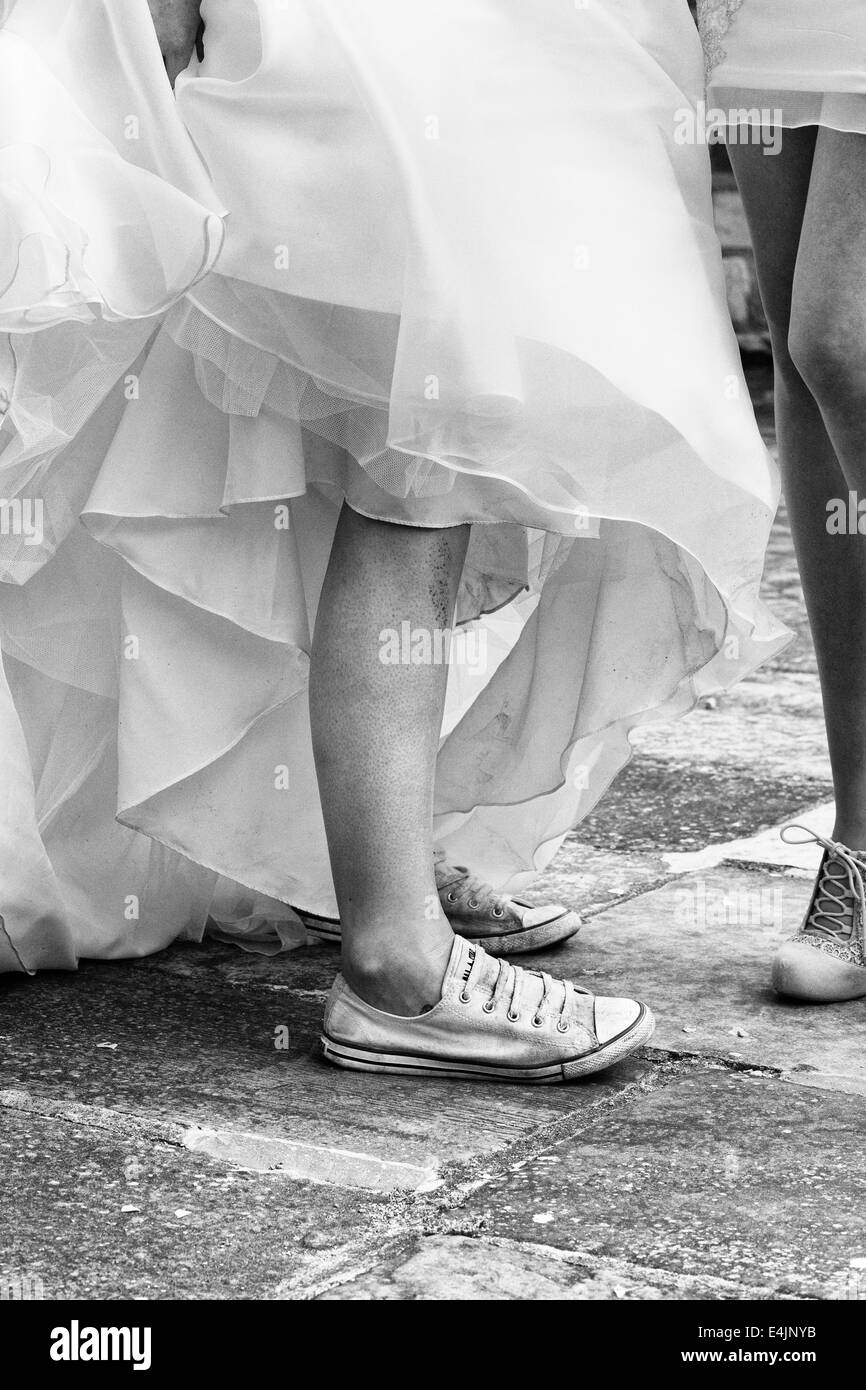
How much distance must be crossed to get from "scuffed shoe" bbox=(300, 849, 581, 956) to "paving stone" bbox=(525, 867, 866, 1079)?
0.09ft

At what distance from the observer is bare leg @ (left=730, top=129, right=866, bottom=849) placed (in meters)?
1.77

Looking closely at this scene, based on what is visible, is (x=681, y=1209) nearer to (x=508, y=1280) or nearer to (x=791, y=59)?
(x=508, y=1280)

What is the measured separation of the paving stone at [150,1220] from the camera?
125cm

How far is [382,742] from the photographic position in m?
1.62

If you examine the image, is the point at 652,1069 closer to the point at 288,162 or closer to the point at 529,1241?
the point at 529,1241

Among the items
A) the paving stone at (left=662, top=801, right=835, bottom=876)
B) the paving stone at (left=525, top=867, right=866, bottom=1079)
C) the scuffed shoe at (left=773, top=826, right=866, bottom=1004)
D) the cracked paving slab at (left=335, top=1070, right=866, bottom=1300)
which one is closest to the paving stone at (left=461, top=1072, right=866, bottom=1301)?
the cracked paving slab at (left=335, top=1070, right=866, bottom=1300)


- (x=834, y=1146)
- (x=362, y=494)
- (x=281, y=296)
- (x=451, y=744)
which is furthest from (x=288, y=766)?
(x=834, y=1146)

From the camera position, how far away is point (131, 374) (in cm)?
173

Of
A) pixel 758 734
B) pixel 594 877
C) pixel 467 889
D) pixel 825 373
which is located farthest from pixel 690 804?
pixel 825 373

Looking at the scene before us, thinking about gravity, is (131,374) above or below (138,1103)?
above

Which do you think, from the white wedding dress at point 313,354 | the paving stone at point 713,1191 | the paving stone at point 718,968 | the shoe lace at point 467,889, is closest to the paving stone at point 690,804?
the paving stone at point 718,968

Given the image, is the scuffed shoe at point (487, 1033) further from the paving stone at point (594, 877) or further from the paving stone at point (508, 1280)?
the paving stone at point (594, 877)

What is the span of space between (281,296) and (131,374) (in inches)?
9.4

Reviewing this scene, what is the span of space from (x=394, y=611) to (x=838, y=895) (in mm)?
695
